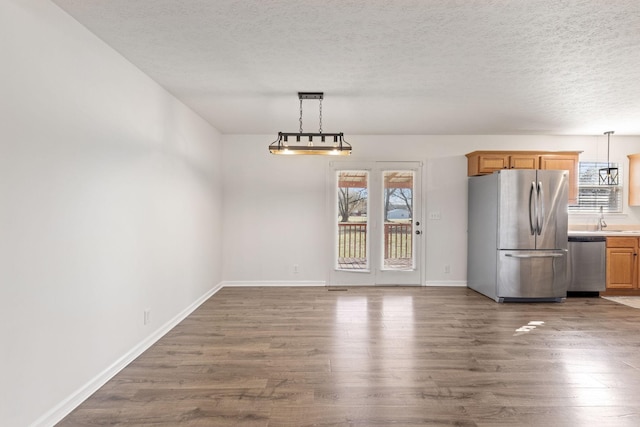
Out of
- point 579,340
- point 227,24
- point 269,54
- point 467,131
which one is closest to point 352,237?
point 467,131

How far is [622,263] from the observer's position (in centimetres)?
518

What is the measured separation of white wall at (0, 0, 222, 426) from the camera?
177cm

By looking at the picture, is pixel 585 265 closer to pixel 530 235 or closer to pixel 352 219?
pixel 530 235

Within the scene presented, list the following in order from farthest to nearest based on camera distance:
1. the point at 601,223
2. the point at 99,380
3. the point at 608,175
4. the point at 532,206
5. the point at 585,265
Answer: the point at 601,223, the point at 608,175, the point at 585,265, the point at 532,206, the point at 99,380

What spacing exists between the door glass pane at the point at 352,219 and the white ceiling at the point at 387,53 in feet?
5.12

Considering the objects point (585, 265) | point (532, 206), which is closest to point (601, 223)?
point (585, 265)

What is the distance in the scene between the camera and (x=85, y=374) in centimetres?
233

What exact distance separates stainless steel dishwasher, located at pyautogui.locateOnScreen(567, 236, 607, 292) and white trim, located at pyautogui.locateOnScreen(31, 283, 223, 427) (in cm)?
556

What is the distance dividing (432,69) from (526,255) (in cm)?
324

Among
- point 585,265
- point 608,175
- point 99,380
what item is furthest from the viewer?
point 608,175

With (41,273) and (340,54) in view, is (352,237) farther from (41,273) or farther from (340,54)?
(41,273)

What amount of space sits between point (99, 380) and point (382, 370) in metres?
2.12

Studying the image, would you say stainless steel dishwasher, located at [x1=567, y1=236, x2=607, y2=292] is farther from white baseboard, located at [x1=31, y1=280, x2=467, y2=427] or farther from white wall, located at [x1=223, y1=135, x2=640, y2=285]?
white baseboard, located at [x1=31, y1=280, x2=467, y2=427]

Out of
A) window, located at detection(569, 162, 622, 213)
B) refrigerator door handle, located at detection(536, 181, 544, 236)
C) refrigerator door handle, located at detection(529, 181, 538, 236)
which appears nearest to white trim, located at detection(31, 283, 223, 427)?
refrigerator door handle, located at detection(529, 181, 538, 236)
